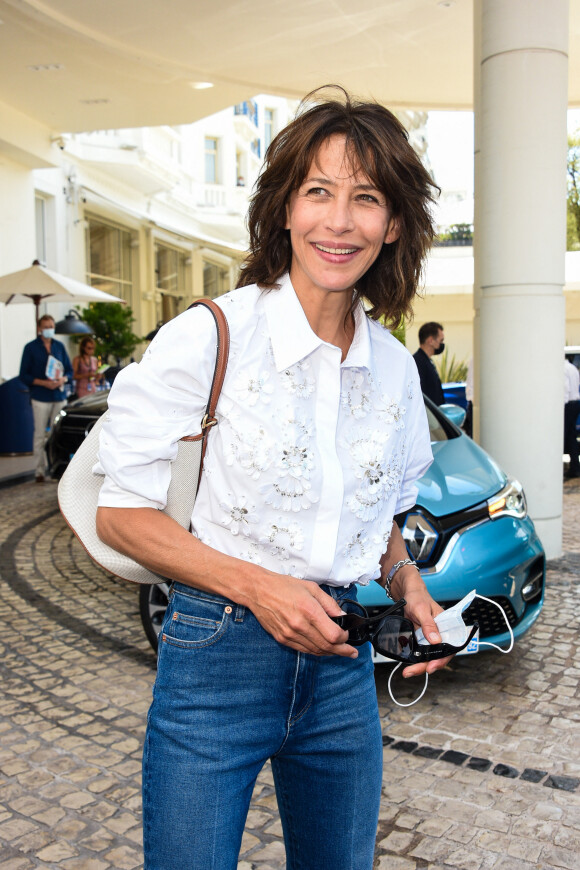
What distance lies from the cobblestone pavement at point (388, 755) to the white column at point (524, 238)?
1.50 meters

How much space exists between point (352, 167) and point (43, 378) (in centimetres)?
1018

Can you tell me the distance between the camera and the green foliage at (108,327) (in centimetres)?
1759

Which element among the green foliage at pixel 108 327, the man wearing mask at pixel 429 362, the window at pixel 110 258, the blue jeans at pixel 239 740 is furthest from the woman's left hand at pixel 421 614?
the window at pixel 110 258

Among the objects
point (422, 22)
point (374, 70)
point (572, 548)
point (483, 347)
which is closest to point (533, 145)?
point (483, 347)

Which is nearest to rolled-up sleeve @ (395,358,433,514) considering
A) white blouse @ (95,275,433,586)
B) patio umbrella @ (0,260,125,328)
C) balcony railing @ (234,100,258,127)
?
white blouse @ (95,275,433,586)

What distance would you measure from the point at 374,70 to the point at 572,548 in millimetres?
6759

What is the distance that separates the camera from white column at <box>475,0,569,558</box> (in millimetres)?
6383

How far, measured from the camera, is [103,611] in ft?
18.5

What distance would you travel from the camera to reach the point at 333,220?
1539 mm

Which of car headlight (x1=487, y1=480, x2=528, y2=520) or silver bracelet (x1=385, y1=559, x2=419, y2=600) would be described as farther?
car headlight (x1=487, y1=480, x2=528, y2=520)

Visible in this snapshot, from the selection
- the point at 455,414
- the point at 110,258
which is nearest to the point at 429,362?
the point at 455,414

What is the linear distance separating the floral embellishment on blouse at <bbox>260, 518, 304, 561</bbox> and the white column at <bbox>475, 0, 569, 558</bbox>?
5.49 m

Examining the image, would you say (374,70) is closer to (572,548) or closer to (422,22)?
(422,22)

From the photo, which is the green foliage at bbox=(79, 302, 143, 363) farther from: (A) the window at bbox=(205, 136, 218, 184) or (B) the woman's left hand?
(A) the window at bbox=(205, 136, 218, 184)
